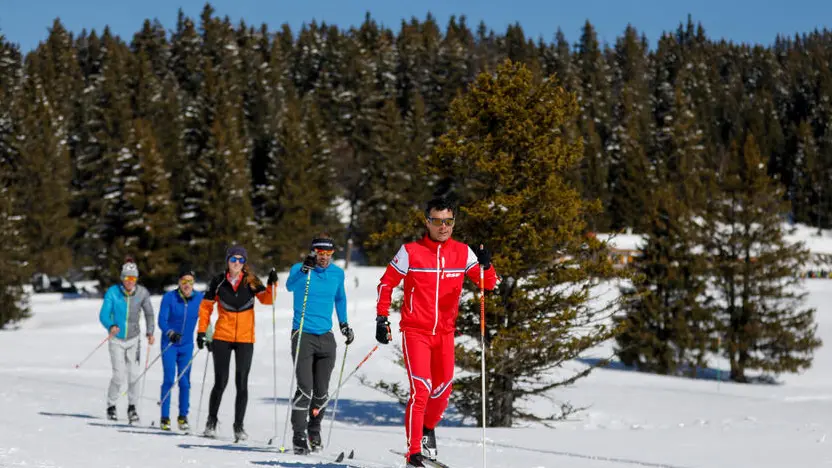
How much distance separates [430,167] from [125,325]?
8.21 m

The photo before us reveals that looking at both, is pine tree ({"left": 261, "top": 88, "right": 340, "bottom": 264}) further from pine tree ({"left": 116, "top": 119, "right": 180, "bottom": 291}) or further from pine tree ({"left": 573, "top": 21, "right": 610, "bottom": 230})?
pine tree ({"left": 573, "top": 21, "right": 610, "bottom": 230})

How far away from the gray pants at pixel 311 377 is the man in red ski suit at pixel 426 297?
1882mm

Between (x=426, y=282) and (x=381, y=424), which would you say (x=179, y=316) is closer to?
(x=426, y=282)

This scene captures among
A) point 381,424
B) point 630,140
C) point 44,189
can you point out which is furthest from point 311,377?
point 630,140

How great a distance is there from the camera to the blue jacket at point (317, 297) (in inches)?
338

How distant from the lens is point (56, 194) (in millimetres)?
60250

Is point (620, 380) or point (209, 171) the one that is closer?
point (620, 380)

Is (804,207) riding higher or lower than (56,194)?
higher

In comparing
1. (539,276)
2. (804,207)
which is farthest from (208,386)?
(804,207)

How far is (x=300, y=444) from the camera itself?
8336mm

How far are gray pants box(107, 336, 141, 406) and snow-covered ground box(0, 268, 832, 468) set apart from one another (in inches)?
25.0

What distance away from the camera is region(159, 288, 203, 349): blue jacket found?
11.5 metres

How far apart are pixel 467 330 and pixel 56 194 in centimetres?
4964

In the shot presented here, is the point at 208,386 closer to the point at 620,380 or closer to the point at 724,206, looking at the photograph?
the point at 620,380
